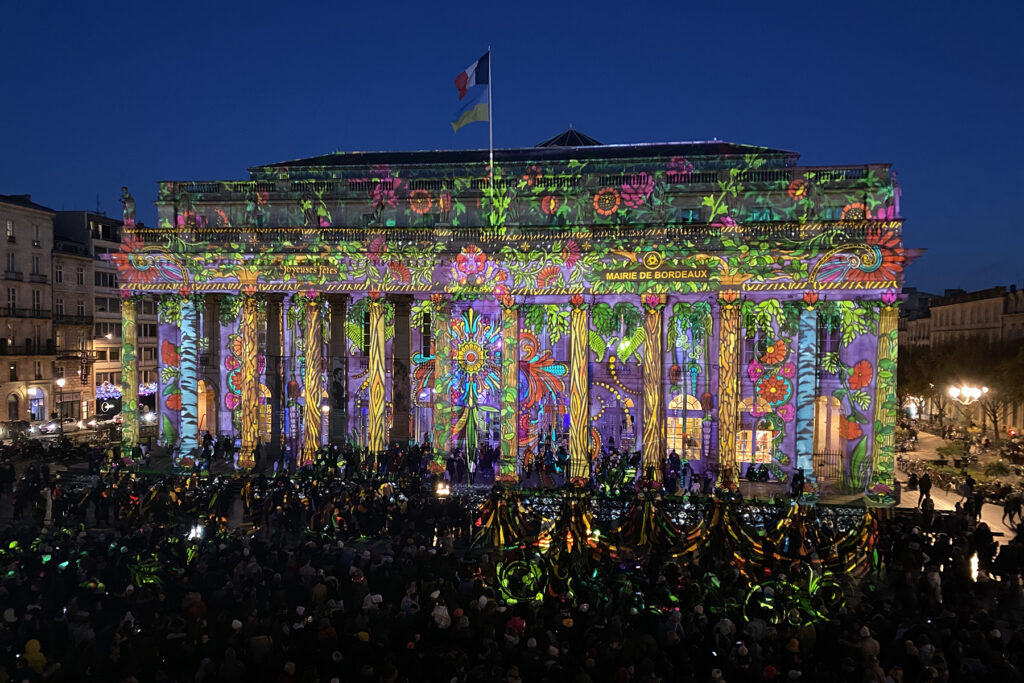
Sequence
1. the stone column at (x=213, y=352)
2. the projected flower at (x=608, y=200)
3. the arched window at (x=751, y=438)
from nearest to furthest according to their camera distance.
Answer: the arched window at (x=751, y=438)
the projected flower at (x=608, y=200)
the stone column at (x=213, y=352)

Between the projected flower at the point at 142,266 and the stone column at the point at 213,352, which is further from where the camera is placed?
the stone column at the point at 213,352

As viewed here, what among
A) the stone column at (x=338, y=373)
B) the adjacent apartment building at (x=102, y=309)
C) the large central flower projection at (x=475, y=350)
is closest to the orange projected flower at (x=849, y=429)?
the large central flower projection at (x=475, y=350)

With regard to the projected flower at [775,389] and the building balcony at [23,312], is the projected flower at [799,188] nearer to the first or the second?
the projected flower at [775,389]

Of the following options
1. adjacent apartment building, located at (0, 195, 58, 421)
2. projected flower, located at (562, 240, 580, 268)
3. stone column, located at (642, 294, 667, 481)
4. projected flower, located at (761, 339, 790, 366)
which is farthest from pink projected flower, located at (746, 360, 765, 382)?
adjacent apartment building, located at (0, 195, 58, 421)

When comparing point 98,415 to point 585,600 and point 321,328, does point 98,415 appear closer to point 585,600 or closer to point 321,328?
point 321,328

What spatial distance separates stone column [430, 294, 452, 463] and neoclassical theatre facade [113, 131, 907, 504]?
8 cm

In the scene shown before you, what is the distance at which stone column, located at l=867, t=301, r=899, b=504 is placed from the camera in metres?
26.4

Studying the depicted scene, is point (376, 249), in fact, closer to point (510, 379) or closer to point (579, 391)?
point (510, 379)

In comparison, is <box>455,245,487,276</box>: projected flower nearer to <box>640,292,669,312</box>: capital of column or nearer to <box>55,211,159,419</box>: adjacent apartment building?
<box>640,292,669,312</box>: capital of column

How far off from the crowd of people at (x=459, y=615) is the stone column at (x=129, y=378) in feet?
41.9

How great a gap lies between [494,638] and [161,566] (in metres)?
8.21

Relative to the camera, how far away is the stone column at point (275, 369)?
103 ft

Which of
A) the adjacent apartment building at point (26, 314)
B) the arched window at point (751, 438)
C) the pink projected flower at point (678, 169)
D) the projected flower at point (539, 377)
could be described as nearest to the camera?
the arched window at point (751, 438)

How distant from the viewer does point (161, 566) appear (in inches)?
609
